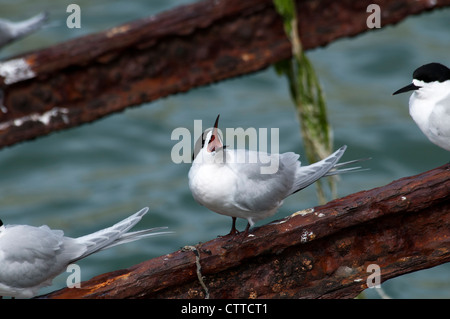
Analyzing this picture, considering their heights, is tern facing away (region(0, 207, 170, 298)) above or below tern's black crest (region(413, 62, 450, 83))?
below

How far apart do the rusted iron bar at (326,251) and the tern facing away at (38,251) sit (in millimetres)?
291

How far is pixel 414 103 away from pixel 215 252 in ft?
5.24

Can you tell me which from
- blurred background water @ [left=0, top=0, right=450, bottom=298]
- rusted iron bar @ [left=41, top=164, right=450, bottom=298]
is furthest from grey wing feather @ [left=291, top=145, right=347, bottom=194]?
blurred background water @ [left=0, top=0, right=450, bottom=298]

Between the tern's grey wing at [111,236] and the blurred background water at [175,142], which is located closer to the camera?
the tern's grey wing at [111,236]

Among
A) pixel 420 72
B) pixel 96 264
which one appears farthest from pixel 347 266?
pixel 96 264

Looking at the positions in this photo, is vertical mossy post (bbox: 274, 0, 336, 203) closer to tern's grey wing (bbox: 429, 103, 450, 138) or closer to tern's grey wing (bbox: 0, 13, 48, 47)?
tern's grey wing (bbox: 429, 103, 450, 138)

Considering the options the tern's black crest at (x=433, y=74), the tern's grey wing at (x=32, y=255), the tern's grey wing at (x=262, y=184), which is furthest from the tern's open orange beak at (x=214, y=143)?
the tern's black crest at (x=433, y=74)

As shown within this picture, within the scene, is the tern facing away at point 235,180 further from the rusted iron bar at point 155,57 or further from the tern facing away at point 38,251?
the rusted iron bar at point 155,57

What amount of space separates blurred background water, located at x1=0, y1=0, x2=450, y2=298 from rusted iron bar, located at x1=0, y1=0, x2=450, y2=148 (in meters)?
2.72

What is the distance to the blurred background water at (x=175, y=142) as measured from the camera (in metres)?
8.68

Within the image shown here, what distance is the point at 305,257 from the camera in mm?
3715

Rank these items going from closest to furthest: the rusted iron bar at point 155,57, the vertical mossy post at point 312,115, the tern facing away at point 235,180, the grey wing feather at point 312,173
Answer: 1. the tern facing away at point 235,180
2. the grey wing feather at point 312,173
3. the rusted iron bar at point 155,57
4. the vertical mossy post at point 312,115

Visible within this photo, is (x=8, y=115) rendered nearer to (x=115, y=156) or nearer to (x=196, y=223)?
(x=196, y=223)

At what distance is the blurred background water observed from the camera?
8.68 meters
